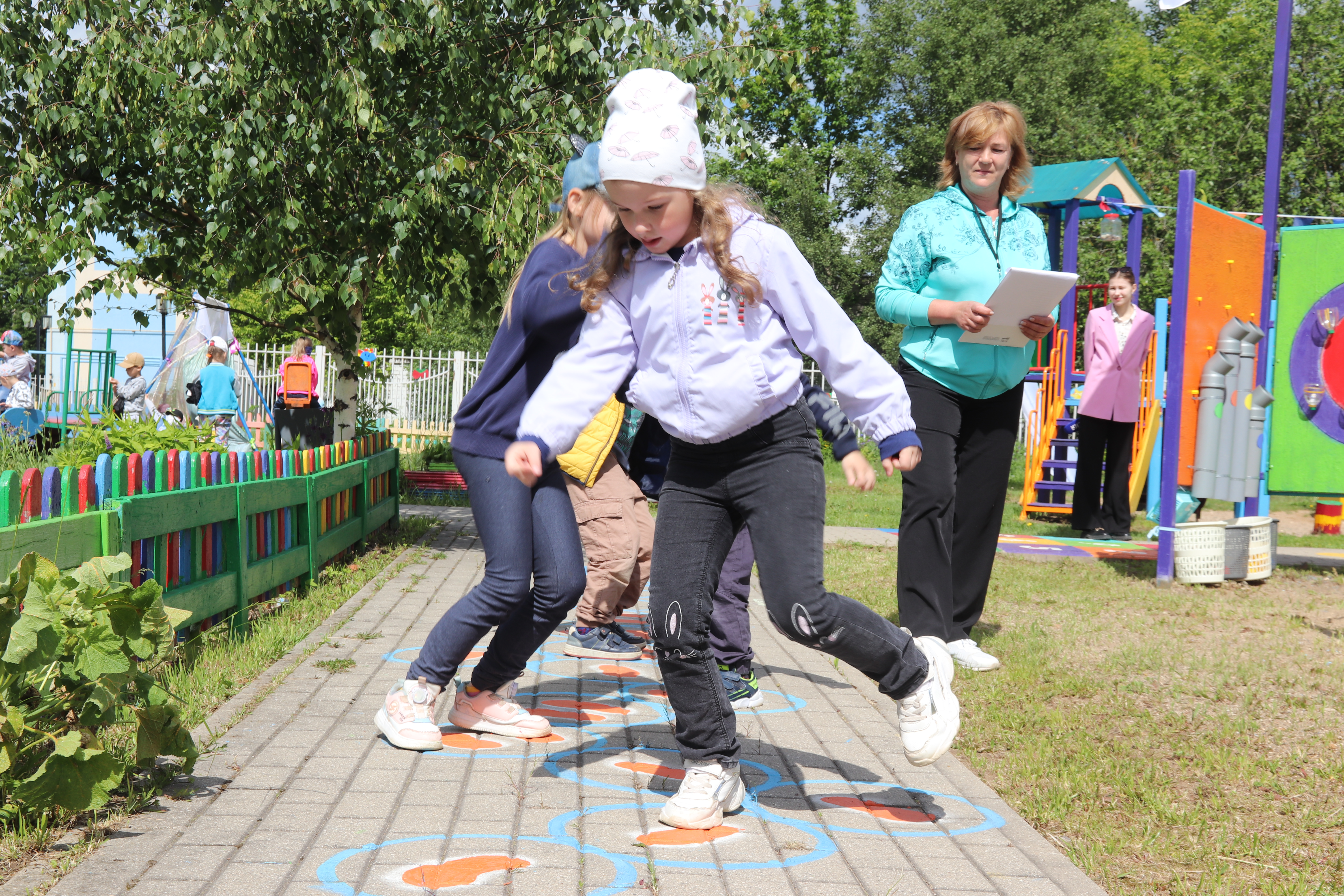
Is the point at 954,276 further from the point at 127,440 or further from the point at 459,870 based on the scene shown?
the point at 127,440

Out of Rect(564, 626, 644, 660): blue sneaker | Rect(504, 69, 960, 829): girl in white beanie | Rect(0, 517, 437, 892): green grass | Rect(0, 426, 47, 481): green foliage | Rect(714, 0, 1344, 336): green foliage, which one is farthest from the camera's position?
Rect(714, 0, 1344, 336): green foliage

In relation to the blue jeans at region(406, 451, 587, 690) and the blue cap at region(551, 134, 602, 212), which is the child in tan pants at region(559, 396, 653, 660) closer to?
the blue jeans at region(406, 451, 587, 690)

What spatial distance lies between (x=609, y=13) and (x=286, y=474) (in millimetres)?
4000

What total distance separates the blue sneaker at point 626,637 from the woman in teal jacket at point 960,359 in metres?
1.41

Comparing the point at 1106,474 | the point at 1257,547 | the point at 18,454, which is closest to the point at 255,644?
the point at 18,454

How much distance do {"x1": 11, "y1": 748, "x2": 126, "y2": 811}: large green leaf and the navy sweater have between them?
136cm

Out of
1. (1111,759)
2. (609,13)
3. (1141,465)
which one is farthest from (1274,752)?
(1141,465)

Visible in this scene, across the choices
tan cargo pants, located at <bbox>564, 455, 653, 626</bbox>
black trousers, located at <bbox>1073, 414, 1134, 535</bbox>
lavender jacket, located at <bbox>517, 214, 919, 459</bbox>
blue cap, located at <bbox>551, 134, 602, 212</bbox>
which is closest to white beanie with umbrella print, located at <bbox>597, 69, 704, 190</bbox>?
lavender jacket, located at <bbox>517, 214, 919, 459</bbox>

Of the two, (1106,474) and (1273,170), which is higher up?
(1273,170)

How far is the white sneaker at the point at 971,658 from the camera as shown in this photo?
16.6 feet

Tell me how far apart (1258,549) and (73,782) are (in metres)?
7.12

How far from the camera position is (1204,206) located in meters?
7.62

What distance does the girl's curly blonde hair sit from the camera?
2992 mm

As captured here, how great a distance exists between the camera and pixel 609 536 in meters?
5.29
